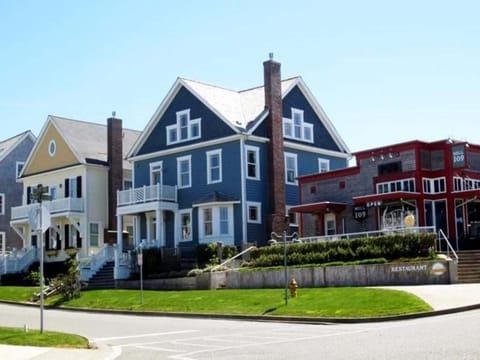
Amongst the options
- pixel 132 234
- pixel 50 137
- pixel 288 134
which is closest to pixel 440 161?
pixel 288 134

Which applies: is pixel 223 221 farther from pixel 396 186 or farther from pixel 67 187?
pixel 67 187

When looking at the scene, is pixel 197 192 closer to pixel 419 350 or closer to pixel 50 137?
pixel 50 137

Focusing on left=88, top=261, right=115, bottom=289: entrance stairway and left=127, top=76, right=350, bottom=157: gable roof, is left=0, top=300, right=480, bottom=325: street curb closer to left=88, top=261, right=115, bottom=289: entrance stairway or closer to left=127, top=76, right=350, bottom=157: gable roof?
left=88, top=261, right=115, bottom=289: entrance stairway

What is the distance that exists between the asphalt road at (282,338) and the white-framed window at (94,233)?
954 inches

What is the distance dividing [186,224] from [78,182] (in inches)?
399

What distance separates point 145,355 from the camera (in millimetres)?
15281

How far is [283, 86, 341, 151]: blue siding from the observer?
45469 mm

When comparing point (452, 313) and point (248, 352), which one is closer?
point (248, 352)

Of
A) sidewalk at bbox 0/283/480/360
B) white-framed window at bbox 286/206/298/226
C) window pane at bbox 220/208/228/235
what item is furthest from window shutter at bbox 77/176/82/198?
sidewalk at bbox 0/283/480/360

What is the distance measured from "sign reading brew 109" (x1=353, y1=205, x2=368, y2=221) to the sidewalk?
34.2 ft

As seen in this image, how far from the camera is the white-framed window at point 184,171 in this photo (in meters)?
44.2

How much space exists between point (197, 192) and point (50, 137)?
14.7 meters

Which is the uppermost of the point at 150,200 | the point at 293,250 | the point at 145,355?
the point at 150,200

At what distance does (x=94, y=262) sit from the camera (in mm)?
42312
